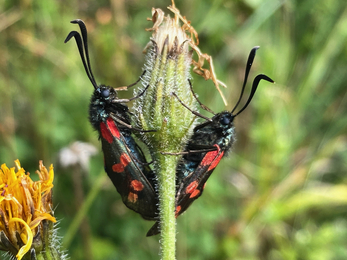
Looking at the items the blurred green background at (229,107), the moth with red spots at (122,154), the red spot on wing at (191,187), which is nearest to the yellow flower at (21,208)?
the moth with red spots at (122,154)

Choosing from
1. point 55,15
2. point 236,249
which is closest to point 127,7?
point 55,15

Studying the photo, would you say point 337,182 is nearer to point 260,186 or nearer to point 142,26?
point 260,186

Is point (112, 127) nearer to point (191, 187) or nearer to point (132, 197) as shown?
point (132, 197)

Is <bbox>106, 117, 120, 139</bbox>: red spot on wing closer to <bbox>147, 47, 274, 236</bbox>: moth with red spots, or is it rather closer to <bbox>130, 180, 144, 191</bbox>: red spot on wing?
<bbox>130, 180, 144, 191</bbox>: red spot on wing

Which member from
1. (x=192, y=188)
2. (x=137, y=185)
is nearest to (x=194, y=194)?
(x=192, y=188)

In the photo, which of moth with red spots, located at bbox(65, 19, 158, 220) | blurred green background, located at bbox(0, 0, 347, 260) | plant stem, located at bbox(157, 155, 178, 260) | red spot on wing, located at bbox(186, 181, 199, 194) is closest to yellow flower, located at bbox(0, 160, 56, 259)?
moth with red spots, located at bbox(65, 19, 158, 220)

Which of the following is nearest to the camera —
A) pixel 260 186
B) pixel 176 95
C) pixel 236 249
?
pixel 176 95
